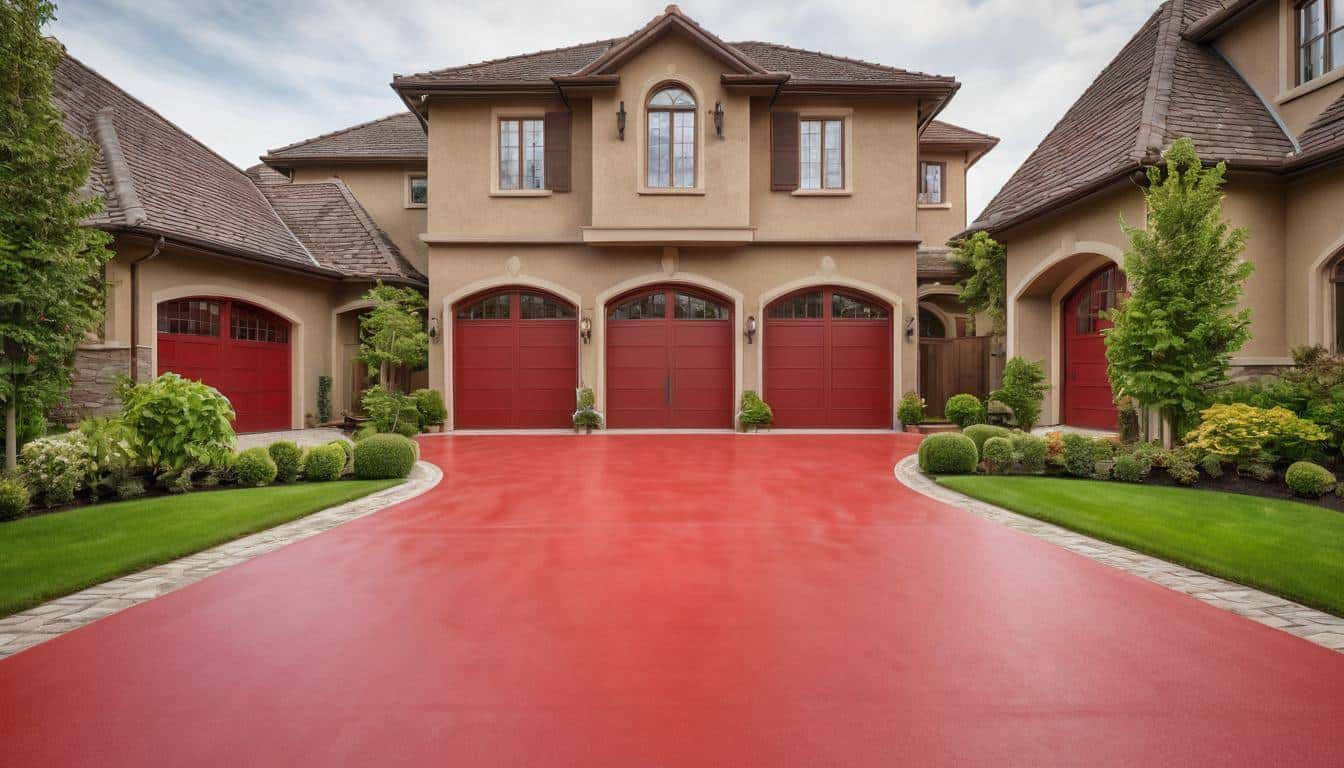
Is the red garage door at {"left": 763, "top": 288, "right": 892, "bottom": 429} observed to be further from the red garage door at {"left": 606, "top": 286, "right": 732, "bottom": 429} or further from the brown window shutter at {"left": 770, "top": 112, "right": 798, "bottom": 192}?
the brown window shutter at {"left": 770, "top": 112, "right": 798, "bottom": 192}

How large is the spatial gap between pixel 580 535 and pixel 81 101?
13.6 m

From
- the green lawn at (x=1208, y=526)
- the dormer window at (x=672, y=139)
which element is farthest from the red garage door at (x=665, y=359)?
the green lawn at (x=1208, y=526)

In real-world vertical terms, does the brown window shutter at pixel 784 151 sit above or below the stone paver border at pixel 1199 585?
above

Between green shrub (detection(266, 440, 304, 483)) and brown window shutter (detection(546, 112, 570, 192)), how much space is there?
26.6 feet

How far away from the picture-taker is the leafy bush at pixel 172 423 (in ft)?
22.5

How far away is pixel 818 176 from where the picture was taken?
13.9 meters

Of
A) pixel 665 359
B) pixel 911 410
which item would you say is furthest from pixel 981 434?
pixel 665 359

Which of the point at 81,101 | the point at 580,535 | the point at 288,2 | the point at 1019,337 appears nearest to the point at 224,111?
the point at 288,2

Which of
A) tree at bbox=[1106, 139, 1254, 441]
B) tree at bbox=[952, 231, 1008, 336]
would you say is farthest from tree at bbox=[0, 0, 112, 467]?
tree at bbox=[952, 231, 1008, 336]

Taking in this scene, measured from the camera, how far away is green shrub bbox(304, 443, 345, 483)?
7.85 meters

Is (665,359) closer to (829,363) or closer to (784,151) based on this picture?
(829,363)

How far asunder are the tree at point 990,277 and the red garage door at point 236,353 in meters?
15.2

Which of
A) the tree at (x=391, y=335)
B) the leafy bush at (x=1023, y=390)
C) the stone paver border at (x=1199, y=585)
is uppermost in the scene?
the tree at (x=391, y=335)

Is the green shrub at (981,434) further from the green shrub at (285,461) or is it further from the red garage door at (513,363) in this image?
the green shrub at (285,461)
